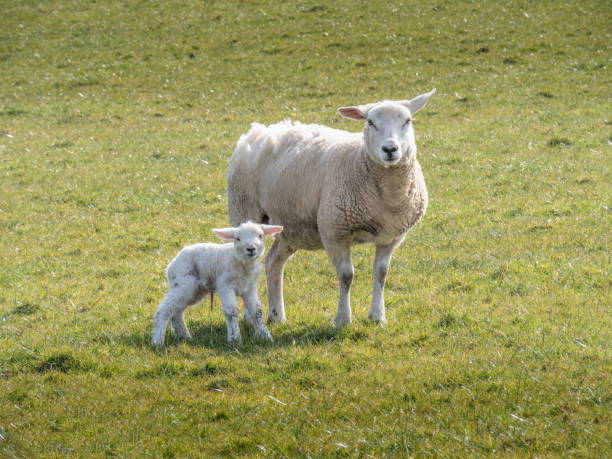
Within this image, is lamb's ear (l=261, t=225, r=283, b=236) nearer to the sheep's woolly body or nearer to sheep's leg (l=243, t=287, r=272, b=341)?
sheep's leg (l=243, t=287, r=272, b=341)

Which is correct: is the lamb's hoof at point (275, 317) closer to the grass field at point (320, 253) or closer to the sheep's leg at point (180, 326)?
the grass field at point (320, 253)

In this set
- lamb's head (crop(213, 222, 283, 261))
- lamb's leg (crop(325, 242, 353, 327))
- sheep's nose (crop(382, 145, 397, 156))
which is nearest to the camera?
lamb's head (crop(213, 222, 283, 261))

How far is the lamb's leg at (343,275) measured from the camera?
8.39 metres

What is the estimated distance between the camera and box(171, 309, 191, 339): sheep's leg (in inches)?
318

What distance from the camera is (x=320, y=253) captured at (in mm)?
12289

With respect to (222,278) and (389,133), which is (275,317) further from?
(389,133)

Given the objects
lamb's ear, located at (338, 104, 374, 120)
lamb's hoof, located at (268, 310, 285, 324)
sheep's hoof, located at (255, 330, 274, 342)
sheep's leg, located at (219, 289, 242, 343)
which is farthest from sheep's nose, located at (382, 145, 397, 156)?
lamb's hoof, located at (268, 310, 285, 324)

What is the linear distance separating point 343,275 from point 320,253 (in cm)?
385

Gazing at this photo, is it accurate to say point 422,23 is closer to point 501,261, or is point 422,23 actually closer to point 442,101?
point 442,101

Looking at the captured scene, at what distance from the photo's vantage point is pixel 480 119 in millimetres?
20766

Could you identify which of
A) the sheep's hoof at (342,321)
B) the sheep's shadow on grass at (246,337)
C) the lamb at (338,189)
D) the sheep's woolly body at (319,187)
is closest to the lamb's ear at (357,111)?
the lamb at (338,189)

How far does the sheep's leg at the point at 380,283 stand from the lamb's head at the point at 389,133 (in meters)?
1.15

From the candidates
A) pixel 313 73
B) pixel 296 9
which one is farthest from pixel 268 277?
pixel 296 9

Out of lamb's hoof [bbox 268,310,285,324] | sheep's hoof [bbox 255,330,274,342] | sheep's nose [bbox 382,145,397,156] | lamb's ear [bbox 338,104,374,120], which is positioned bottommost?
lamb's hoof [bbox 268,310,285,324]
